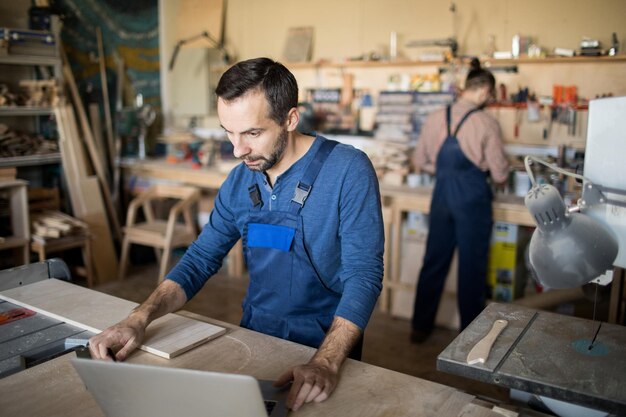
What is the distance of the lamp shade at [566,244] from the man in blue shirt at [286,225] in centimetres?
62

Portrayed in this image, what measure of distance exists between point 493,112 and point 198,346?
3.50m

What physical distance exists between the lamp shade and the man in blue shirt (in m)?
0.62

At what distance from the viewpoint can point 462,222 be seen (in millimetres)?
3771

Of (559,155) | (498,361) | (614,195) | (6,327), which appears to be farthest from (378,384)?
(559,155)

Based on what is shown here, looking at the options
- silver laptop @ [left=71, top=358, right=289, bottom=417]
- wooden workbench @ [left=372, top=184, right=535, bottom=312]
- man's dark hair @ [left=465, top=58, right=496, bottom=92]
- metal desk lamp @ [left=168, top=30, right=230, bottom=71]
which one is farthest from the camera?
metal desk lamp @ [left=168, top=30, right=230, bottom=71]

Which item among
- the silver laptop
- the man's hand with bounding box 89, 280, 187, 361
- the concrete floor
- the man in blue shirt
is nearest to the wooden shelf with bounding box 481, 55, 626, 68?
the concrete floor

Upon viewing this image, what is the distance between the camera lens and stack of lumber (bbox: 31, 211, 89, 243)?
14.7 feet

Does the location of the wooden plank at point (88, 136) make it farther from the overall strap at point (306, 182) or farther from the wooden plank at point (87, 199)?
the overall strap at point (306, 182)

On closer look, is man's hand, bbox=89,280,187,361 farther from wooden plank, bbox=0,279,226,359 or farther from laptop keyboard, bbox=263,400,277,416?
laptop keyboard, bbox=263,400,277,416

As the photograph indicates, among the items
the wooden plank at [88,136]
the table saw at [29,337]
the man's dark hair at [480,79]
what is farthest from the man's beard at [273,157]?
the wooden plank at [88,136]

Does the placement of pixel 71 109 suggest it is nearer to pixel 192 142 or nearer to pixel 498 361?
pixel 192 142

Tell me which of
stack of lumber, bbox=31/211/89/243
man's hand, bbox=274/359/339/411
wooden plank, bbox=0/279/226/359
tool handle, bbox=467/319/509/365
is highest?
tool handle, bbox=467/319/509/365

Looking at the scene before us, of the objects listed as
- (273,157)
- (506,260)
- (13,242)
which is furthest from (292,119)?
(13,242)

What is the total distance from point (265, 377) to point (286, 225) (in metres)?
0.55
